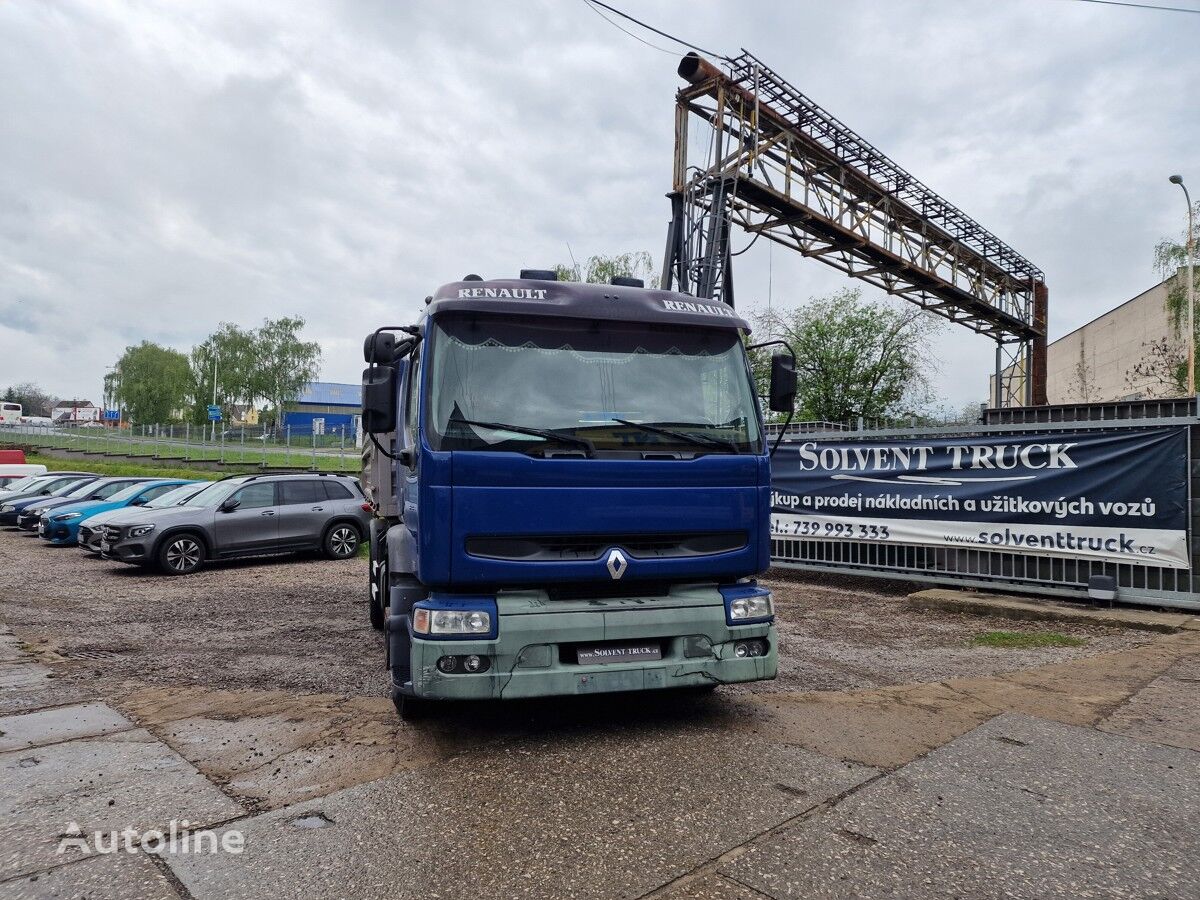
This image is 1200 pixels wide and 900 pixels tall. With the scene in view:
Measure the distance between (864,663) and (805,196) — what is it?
454 inches

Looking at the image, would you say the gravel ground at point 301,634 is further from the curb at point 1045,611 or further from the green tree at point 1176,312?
the green tree at point 1176,312

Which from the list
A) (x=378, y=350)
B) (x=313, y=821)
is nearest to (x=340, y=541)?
(x=378, y=350)

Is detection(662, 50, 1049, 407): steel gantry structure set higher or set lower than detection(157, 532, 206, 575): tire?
higher

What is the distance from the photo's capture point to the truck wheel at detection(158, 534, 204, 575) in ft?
41.7

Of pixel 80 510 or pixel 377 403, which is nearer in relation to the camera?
pixel 377 403

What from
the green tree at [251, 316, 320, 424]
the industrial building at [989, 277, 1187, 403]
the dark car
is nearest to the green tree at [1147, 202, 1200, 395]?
the industrial building at [989, 277, 1187, 403]

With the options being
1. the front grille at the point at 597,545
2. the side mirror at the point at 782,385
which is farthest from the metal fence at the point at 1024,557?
the front grille at the point at 597,545

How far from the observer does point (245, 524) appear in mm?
13531

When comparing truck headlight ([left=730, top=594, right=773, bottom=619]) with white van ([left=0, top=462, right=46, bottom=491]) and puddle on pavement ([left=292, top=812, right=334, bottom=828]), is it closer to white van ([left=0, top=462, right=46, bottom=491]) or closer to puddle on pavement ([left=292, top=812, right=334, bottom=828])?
puddle on pavement ([left=292, top=812, right=334, bottom=828])

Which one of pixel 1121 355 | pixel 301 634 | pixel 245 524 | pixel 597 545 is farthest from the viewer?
pixel 1121 355

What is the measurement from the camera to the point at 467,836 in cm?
341

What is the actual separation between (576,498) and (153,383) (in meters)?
89.8

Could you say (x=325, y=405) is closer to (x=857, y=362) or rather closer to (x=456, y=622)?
(x=857, y=362)

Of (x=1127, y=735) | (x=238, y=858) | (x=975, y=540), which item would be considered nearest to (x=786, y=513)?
(x=975, y=540)
